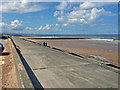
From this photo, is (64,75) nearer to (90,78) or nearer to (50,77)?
(50,77)

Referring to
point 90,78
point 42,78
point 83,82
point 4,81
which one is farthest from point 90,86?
point 4,81

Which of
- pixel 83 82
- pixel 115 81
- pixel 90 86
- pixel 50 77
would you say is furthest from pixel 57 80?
pixel 115 81

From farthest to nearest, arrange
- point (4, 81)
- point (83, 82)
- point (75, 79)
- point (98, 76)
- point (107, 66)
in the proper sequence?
point (107, 66)
point (4, 81)
point (98, 76)
point (75, 79)
point (83, 82)

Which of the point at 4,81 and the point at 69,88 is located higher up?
the point at 69,88

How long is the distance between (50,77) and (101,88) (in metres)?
2.30

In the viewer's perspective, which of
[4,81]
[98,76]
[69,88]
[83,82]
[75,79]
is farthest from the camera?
[4,81]

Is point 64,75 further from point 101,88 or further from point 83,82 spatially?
point 101,88

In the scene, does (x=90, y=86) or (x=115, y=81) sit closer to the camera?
(x=90, y=86)

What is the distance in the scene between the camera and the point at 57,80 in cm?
493

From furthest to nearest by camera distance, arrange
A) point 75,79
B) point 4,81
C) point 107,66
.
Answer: point 107,66
point 4,81
point 75,79

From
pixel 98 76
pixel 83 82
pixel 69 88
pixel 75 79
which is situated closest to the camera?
pixel 69 88

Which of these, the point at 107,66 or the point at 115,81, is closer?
the point at 115,81

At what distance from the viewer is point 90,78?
513 centimetres

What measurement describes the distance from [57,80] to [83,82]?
1132 mm
